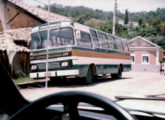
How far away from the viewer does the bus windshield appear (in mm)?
11484

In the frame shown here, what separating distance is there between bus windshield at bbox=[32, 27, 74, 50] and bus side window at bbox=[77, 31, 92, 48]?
20.7 inches

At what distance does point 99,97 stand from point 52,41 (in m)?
10.4

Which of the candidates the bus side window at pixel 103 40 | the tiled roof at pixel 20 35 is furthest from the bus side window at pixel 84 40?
the tiled roof at pixel 20 35

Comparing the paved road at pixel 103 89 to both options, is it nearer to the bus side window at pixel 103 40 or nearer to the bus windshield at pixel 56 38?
the bus windshield at pixel 56 38

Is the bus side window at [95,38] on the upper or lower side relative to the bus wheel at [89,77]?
upper

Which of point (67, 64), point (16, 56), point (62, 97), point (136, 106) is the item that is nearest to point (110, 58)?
point (67, 64)

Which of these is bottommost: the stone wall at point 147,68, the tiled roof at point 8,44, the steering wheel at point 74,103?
the stone wall at point 147,68

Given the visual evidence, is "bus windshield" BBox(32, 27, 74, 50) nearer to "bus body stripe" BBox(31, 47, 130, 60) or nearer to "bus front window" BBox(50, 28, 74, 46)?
"bus front window" BBox(50, 28, 74, 46)

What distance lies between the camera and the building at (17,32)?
54.0 feet

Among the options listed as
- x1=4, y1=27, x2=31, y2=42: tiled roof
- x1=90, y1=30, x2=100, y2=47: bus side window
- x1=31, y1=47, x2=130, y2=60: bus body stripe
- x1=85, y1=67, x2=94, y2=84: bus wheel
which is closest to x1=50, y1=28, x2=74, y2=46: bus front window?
x1=31, y1=47, x2=130, y2=60: bus body stripe

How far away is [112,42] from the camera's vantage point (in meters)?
15.9

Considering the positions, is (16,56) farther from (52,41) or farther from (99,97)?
(99,97)

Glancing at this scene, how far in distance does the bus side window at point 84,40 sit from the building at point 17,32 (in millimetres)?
5517

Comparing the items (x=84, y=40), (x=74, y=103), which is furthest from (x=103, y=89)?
(x=74, y=103)
